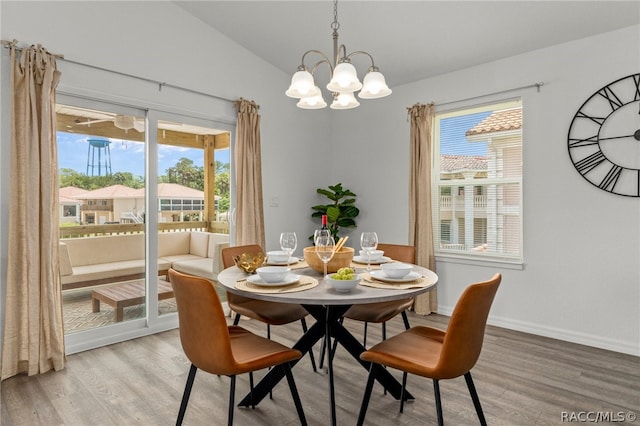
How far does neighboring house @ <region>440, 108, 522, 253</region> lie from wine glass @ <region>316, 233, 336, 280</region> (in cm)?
242


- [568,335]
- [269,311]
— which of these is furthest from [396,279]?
[568,335]

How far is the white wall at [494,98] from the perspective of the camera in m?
3.12

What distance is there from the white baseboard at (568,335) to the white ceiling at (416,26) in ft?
7.56

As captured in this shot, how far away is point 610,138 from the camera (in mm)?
3207

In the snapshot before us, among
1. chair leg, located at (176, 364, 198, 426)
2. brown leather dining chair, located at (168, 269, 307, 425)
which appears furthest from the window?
chair leg, located at (176, 364, 198, 426)

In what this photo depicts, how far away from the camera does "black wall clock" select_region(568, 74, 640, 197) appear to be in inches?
122

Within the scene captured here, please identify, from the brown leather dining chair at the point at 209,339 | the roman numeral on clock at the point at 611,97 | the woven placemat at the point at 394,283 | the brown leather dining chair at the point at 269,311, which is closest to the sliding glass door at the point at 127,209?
the brown leather dining chair at the point at 269,311

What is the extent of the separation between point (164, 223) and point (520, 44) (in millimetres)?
3590

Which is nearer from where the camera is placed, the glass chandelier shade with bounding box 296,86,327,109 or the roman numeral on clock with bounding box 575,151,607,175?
the glass chandelier shade with bounding box 296,86,327,109

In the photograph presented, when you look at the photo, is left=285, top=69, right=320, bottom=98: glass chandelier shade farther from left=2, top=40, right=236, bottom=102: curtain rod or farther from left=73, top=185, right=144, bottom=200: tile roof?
left=73, top=185, right=144, bottom=200: tile roof

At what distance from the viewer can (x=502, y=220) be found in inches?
155

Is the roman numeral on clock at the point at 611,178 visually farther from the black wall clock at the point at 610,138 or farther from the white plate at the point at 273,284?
the white plate at the point at 273,284

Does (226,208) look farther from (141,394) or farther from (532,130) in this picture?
(532,130)

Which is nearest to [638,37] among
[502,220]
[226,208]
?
[502,220]
